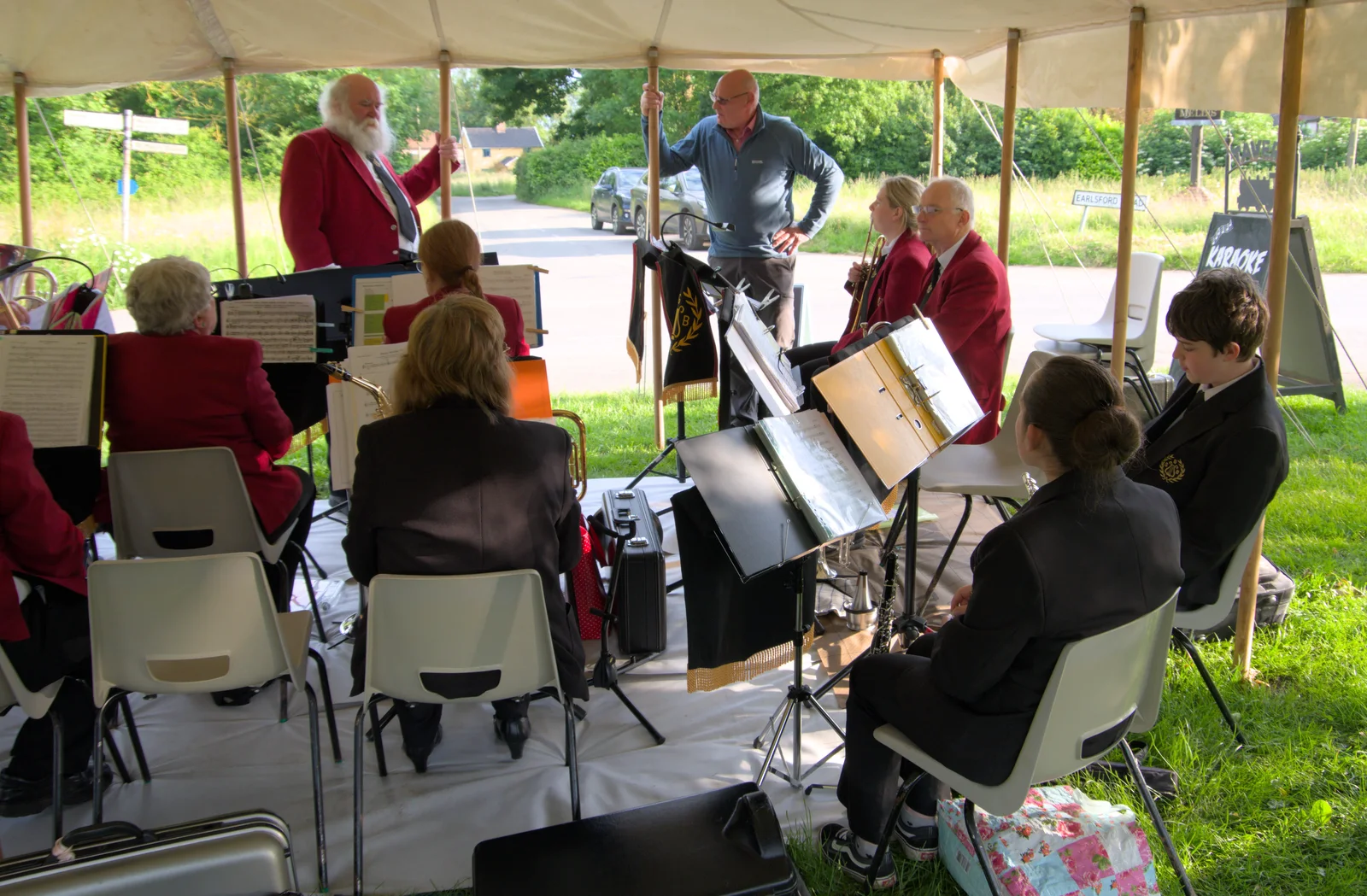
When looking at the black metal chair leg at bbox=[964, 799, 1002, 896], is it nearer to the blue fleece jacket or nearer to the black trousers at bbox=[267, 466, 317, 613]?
the black trousers at bbox=[267, 466, 317, 613]

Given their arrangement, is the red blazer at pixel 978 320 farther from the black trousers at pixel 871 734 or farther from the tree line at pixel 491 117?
the tree line at pixel 491 117

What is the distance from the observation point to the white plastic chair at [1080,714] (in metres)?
1.79

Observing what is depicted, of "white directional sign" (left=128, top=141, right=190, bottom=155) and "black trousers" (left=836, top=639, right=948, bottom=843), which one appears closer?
"black trousers" (left=836, top=639, right=948, bottom=843)

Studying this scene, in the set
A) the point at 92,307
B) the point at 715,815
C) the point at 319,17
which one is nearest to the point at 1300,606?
the point at 715,815

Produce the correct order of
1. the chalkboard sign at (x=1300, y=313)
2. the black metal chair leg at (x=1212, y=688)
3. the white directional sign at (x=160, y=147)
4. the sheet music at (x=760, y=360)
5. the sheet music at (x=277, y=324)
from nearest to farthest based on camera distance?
the sheet music at (x=760, y=360)
the black metal chair leg at (x=1212, y=688)
the sheet music at (x=277, y=324)
the chalkboard sign at (x=1300, y=313)
the white directional sign at (x=160, y=147)

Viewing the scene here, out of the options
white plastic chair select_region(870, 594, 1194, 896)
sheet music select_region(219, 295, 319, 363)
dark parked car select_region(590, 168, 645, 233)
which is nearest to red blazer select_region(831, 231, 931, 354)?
sheet music select_region(219, 295, 319, 363)

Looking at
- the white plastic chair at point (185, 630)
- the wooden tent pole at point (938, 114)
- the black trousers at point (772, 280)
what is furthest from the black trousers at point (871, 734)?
the wooden tent pole at point (938, 114)

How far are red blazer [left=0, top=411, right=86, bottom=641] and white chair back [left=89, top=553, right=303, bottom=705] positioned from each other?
209mm

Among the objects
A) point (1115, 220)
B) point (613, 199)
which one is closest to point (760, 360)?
point (613, 199)

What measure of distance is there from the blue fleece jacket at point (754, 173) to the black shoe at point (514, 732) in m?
3.14

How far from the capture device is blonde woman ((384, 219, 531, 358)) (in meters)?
3.09

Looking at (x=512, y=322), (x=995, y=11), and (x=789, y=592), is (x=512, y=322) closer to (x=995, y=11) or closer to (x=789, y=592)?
(x=789, y=592)

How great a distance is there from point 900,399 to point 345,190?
2.86 m

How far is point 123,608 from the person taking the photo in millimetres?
2143
